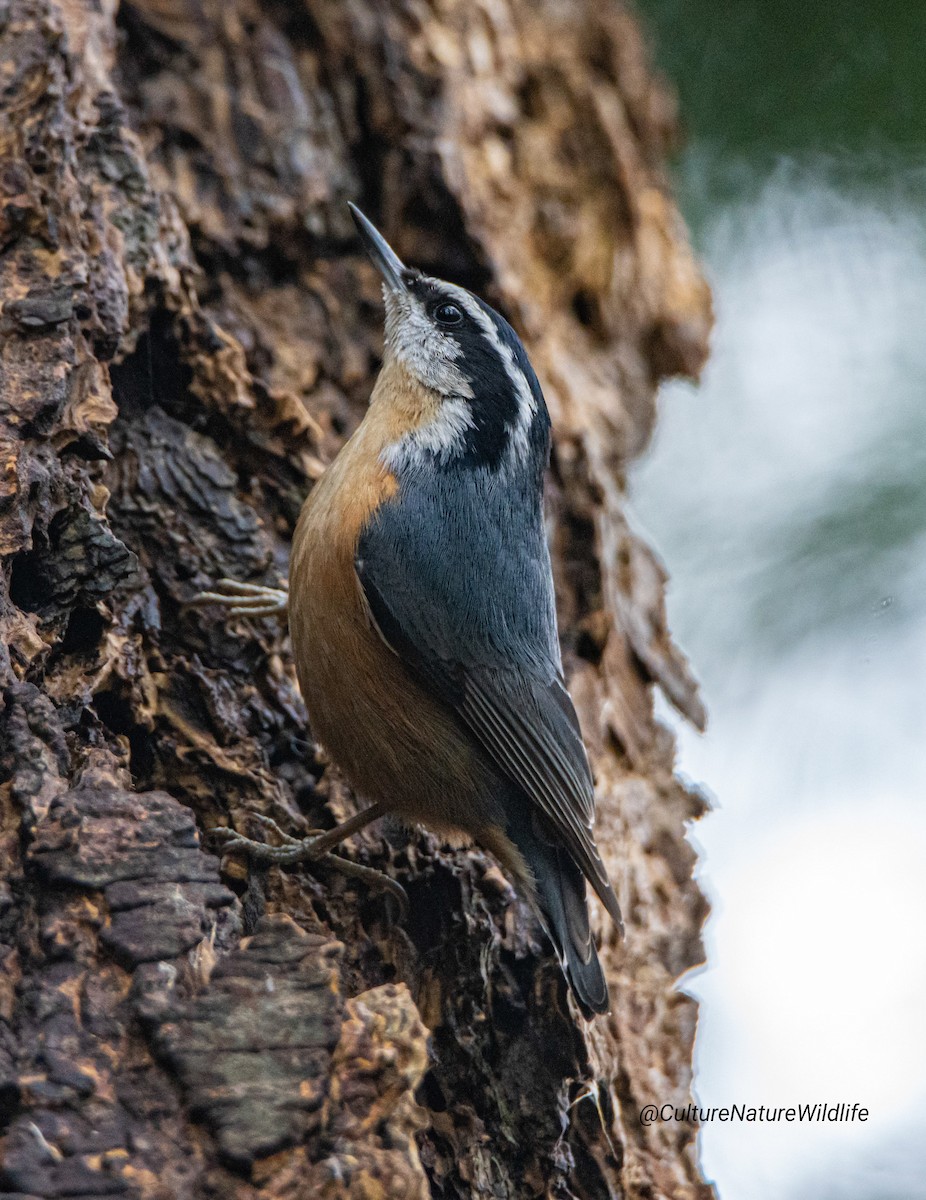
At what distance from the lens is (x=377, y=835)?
2.82 meters

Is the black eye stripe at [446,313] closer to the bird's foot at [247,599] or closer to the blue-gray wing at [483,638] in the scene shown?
the blue-gray wing at [483,638]

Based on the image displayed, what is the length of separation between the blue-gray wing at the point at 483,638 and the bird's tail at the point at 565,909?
2.2 inches

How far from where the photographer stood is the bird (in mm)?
2764

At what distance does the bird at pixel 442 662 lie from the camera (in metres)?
2.76

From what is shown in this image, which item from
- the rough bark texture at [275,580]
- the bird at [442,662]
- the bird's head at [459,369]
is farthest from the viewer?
the bird's head at [459,369]

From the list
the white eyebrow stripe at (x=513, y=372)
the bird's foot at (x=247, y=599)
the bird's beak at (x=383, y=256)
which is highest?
the bird's beak at (x=383, y=256)

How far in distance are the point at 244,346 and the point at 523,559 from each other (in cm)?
92

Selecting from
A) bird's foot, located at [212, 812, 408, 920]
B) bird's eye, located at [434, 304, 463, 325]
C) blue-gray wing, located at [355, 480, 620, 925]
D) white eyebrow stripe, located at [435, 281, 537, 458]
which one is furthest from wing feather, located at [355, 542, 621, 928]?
bird's eye, located at [434, 304, 463, 325]

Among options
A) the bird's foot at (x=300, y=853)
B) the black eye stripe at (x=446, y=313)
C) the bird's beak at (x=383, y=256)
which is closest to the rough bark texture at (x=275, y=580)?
the bird's foot at (x=300, y=853)

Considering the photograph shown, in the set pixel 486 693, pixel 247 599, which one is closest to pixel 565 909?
pixel 486 693

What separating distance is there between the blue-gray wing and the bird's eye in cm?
62

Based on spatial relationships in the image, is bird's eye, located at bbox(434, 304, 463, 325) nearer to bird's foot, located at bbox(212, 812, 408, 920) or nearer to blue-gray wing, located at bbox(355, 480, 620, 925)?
blue-gray wing, located at bbox(355, 480, 620, 925)

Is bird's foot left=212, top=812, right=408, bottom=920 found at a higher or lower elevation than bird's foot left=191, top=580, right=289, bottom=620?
lower

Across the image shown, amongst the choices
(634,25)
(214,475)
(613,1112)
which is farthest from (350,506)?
(634,25)
